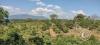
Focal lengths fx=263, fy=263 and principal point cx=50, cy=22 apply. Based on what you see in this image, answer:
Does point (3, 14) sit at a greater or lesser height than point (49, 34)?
greater

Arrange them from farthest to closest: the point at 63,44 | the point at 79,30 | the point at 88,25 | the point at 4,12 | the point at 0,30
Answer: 1. the point at 88,25
2. the point at 79,30
3. the point at 63,44
4. the point at 0,30
5. the point at 4,12

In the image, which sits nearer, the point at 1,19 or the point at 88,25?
the point at 1,19

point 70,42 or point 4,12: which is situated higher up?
point 4,12

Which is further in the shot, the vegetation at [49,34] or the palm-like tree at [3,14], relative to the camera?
the vegetation at [49,34]

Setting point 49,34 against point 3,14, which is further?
point 49,34

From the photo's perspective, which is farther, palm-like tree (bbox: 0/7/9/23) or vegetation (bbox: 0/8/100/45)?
vegetation (bbox: 0/8/100/45)

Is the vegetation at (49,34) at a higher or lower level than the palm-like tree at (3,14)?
lower

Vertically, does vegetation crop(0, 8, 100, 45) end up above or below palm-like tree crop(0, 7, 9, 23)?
below

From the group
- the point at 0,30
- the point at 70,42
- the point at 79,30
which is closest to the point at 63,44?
the point at 70,42

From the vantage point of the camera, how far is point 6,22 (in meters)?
14.0

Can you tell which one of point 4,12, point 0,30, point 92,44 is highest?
point 4,12

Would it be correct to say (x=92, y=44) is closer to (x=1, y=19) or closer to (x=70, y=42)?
(x=70, y=42)

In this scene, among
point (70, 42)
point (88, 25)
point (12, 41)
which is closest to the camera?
point (12, 41)

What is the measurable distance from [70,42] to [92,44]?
198 cm
